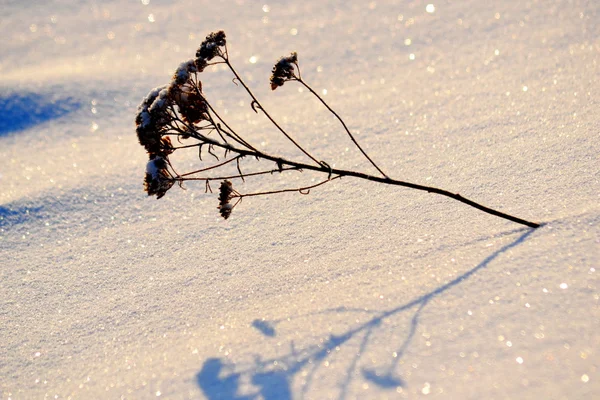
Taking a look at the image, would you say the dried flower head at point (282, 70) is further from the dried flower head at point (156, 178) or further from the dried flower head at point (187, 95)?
the dried flower head at point (156, 178)

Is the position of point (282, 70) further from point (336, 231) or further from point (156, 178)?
point (336, 231)

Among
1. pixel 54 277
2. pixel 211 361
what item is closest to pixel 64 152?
pixel 54 277

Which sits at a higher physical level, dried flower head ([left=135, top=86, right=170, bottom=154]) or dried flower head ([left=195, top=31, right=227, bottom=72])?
dried flower head ([left=195, top=31, right=227, bottom=72])

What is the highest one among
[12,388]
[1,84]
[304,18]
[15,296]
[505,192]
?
[304,18]

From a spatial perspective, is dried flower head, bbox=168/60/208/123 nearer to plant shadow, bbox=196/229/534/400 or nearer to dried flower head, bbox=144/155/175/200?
dried flower head, bbox=144/155/175/200

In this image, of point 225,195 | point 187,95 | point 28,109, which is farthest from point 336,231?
point 28,109

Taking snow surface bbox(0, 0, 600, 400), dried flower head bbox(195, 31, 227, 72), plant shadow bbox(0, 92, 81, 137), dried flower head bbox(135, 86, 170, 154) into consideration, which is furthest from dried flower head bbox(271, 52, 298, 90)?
plant shadow bbox(0, 92, 81, 137)

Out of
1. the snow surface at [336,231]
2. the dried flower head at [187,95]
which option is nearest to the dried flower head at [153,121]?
the dried flower head at [187,95]

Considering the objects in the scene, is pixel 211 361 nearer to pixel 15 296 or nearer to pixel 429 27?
pixel 15 296
